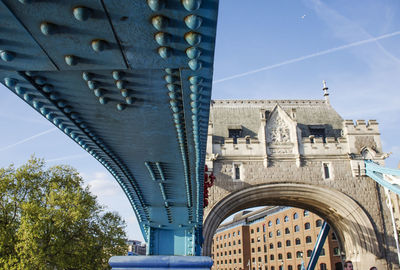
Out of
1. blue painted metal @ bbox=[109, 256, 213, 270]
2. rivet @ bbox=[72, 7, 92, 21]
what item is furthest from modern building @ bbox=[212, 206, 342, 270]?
rivet @ bbox=[72, 7, 92, 21]

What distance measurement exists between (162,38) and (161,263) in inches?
213

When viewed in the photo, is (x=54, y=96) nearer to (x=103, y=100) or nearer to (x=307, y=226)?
(x=103, y=100)

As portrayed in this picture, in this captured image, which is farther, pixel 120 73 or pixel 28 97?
pixel 28 97

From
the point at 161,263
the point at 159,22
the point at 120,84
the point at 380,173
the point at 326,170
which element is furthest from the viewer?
the point at 326,170

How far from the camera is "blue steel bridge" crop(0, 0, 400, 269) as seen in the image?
2314 millimetres

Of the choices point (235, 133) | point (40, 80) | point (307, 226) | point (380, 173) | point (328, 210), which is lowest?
point (40, 80)

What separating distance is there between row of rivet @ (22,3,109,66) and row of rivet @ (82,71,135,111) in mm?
517

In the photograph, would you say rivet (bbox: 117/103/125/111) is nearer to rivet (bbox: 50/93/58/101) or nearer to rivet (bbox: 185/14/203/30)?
rivet (bbox: 50/93/58/101)

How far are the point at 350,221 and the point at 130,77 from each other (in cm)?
1939

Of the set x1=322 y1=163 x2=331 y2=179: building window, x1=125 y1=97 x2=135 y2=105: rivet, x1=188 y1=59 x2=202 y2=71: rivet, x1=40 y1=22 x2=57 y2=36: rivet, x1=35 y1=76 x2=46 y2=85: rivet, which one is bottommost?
x1=188 y1=59 x2=202 y2=71: rivet

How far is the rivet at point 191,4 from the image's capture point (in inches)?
82.2

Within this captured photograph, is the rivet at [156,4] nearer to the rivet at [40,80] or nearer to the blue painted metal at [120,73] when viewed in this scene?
the blue painted metal at [120,73]

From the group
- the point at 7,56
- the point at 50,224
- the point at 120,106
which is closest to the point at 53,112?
the point at 120,106

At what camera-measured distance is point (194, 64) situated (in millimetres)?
2746
